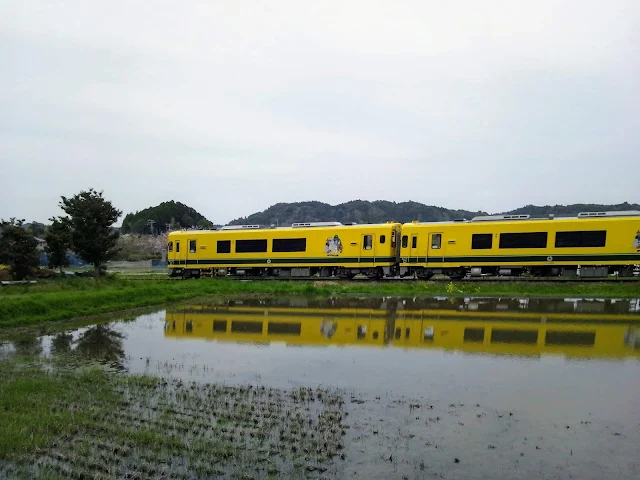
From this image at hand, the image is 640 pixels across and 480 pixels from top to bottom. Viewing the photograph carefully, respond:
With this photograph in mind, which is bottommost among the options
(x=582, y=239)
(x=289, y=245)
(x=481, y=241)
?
(x=289, y=245)

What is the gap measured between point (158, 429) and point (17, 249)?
2068 centimetres

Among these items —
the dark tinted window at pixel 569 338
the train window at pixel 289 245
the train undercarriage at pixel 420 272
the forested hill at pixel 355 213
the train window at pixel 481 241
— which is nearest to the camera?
the dark tinted window at pixel 569 338

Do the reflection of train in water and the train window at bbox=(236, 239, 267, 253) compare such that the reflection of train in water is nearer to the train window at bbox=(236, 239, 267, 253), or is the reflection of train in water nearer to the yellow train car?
the yellow train car

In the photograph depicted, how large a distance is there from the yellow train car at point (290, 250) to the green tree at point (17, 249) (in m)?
10.6

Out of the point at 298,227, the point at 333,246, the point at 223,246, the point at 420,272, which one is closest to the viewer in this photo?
the point at 420,272

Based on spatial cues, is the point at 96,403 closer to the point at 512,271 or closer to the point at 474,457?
the point at 474,457

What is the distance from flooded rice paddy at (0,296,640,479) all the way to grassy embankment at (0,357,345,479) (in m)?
0.03

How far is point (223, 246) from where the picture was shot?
31.5 meters

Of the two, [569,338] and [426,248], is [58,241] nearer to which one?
[426,248]

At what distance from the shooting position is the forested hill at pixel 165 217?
89.2 m

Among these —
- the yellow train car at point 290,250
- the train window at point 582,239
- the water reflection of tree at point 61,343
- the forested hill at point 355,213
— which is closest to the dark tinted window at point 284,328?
the water reflection of tree at point 61,343

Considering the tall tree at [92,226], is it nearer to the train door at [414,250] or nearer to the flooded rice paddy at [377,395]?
the flooded rice paddy at [377,395]

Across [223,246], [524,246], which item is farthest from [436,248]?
[223,246]

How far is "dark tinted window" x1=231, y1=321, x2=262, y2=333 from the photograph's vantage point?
13766 millimetres
